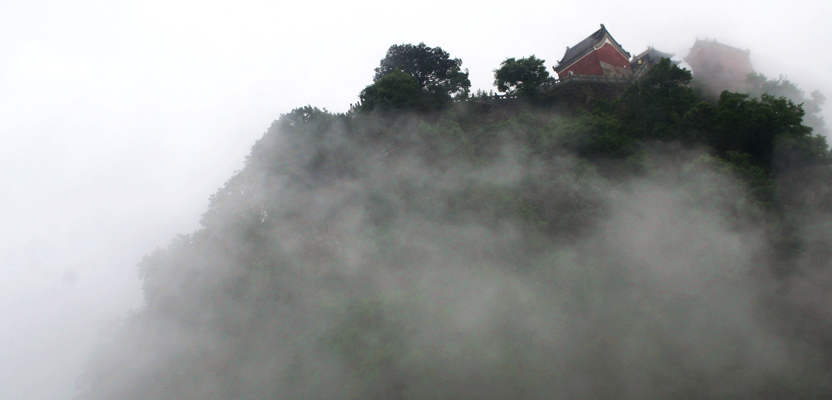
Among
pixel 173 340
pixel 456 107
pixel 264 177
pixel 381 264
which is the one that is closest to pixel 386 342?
pixel 381 264

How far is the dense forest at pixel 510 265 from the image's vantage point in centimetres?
862

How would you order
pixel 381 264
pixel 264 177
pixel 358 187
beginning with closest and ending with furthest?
pixel 381 264 → pixel 358 187 → pixel 264 177

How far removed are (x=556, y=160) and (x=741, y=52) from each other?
32.3 ft

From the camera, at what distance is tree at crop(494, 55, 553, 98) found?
600 inches

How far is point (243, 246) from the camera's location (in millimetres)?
11477

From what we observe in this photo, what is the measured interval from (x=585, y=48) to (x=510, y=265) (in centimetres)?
971

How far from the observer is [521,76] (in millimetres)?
15273

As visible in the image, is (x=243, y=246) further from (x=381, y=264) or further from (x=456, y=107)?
(x=456, y=107)

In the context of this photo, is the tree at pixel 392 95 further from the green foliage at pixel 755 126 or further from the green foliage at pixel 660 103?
the green foliage at pixel 755 126

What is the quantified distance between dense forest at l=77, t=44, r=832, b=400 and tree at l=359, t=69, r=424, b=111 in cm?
58

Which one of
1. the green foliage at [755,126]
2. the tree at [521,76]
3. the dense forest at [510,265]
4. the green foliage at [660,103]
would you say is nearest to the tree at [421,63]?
the tree at [521,76]

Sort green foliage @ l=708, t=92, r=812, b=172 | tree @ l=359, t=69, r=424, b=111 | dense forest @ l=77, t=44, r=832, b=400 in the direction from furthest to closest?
tree @ l=359, t=69, r=424, b=111 < green foliage @ l=708, t=92, r=812, b=172 < dense forest @ l=77, t=44, r=832, b=400

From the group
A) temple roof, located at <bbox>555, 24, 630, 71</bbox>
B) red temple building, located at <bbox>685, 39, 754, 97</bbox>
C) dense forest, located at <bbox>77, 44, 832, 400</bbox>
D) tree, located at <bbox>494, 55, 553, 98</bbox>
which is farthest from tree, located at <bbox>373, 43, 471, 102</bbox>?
red temple building, located at <bbox>685, 39, 754, 97</bbox>

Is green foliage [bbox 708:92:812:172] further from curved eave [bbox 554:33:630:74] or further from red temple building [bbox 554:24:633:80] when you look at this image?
curved eave [bbox 554:33:630:74]
